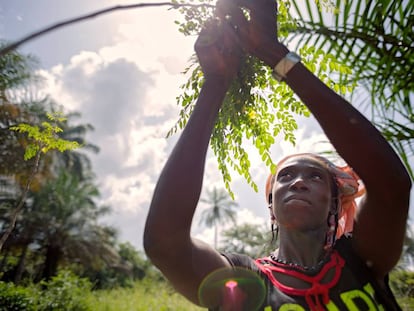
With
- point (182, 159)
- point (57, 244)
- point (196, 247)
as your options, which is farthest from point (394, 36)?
point (57, 244)

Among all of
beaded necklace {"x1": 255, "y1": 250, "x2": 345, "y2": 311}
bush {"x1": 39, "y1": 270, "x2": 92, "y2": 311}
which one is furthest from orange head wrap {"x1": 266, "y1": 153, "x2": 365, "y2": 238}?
bush {"x1": 39, "y1": 270, "x2": 92, "y2": 311}

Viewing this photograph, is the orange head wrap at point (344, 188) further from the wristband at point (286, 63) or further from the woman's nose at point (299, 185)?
the wristband at point (286, 63)

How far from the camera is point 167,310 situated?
593 inches

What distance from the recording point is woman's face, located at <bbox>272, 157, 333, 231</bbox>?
1.71 metres

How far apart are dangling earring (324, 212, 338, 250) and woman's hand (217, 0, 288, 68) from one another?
38.4 inches

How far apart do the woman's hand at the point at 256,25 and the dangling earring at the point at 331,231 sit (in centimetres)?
97

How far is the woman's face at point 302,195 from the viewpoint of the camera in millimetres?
1710

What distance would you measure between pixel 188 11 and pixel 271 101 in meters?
0.59

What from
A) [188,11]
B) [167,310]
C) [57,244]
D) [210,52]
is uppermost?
[57,244]

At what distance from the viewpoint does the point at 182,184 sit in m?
1.23

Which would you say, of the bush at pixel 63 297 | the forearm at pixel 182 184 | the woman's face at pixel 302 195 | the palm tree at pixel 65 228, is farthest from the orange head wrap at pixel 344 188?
the palm tree at pixel 65 228

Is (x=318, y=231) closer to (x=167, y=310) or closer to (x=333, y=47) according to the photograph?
(x=333, y=47)

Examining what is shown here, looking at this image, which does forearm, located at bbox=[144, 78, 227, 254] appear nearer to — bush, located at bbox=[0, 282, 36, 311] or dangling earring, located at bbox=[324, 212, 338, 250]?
dangling earring, located at bbox=[324, 212, 338, 250]

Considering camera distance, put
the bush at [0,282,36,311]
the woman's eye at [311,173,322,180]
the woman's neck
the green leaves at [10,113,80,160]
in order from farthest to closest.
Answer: the bush at [0,282,36,311] < the green leaves at [10,113,80,160] < the woman's eye at [311,173,322,180] < the woman's neck
